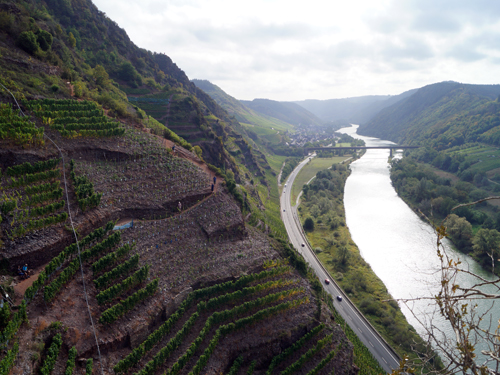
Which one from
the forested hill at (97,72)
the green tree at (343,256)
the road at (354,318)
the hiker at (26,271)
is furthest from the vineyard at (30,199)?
the green tree at (343,256)

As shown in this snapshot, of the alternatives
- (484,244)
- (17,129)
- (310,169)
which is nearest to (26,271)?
(17,129)

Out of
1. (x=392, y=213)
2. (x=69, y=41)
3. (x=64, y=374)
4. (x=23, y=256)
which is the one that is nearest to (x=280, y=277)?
(x=64, y=374)

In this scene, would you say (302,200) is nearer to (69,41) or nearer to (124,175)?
(124,175)

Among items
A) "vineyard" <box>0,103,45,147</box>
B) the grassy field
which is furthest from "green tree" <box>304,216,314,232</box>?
"vineyard" <box>0,103,45,147</box>

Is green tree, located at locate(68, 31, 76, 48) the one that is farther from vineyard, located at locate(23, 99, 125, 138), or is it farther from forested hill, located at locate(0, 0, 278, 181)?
vineyard, located at locate(23, 99, 125, 138)

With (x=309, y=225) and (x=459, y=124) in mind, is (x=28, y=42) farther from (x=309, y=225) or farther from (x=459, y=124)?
(x=459, y=124)

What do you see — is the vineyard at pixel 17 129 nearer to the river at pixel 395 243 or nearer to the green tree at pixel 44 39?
the green tree at pixel 44 39

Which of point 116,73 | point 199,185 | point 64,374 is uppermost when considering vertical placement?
point 116,73
